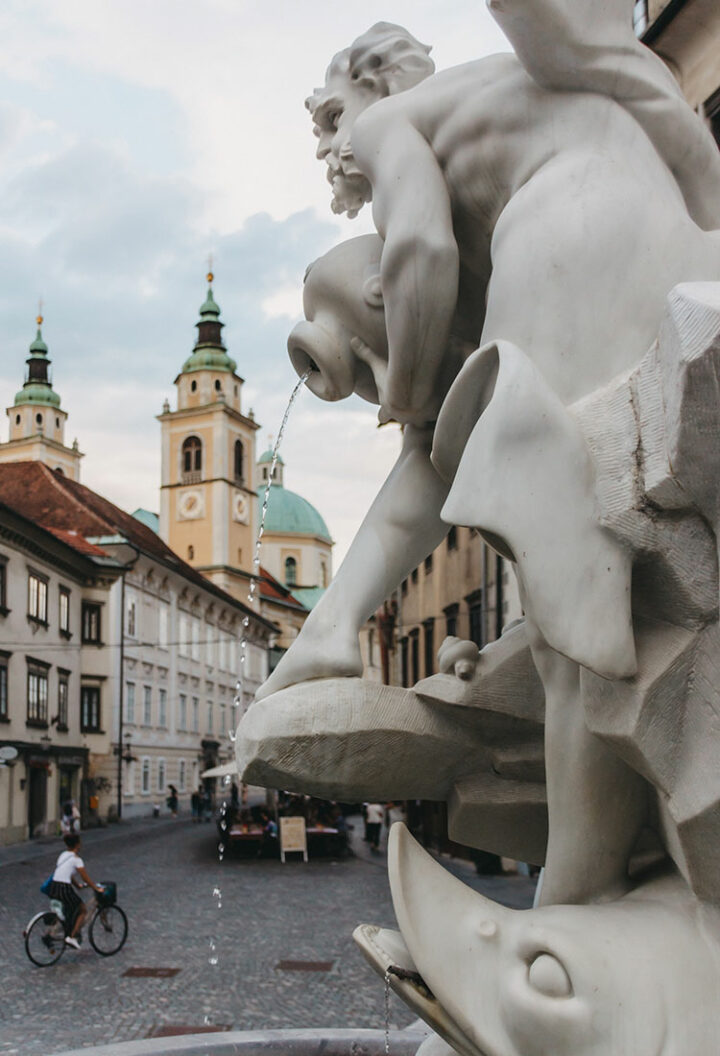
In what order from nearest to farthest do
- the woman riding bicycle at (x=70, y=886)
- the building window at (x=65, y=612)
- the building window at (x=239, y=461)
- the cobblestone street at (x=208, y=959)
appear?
the cobblestone street at (x=208, y=959) → the woman riding bicycle at (x=70, y=886) → the building window at (x=65, y=612) → the building window at (x=239, y=461)

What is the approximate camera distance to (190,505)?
80.1 m

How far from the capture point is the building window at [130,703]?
44.1 m

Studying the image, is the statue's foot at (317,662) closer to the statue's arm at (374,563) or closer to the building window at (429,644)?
the statue's arm at (374,563)

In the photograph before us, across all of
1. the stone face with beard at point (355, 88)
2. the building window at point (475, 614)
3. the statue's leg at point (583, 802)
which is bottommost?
the statue's leg at point (583, 802)

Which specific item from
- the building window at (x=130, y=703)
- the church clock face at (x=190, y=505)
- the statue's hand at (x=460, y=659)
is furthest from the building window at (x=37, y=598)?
the church clock face at (x=190, y=505)

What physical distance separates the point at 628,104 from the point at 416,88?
0.51 meters

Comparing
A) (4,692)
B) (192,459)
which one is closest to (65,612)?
(4,692)

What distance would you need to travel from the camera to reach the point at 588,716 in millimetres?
2045

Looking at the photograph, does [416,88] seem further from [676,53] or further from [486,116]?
[676,53]

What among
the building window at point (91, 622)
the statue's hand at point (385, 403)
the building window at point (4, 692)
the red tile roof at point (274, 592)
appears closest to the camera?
the statue's hand at point (385, 403)

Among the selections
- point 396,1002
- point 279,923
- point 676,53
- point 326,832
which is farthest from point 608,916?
point 326,832

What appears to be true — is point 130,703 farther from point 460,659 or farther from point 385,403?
point 460,659

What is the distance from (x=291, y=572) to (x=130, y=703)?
6435 centimetres

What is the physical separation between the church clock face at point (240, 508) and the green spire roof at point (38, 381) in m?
21.4
